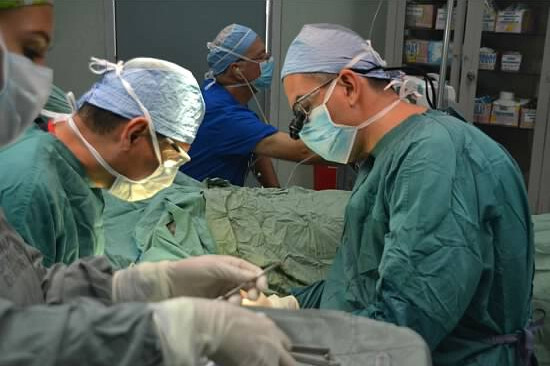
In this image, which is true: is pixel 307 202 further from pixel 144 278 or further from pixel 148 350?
pixel 148 350

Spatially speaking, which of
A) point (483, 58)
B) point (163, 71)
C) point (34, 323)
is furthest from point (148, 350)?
point (483, 58)

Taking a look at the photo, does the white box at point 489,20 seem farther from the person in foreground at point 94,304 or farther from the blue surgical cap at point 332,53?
the person in foreground at point 94,304

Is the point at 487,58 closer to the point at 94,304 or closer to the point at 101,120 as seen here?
the point at 101,120

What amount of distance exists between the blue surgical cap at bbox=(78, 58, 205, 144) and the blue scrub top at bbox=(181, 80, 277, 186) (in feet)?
3.78

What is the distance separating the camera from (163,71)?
1.49 m

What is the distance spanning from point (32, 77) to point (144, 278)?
492 mm

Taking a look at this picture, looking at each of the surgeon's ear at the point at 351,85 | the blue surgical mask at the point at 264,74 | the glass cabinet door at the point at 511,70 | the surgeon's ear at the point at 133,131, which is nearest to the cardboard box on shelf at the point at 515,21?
the glass cabinet door at the point at 511,70

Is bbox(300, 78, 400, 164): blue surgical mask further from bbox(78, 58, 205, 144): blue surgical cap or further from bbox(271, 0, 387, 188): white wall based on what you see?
bbox(271, 0, 387, 188): white wall

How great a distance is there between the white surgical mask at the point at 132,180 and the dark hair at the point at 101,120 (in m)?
0.04

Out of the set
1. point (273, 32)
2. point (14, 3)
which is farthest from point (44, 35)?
point (273, 32)

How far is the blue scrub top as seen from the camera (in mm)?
2713

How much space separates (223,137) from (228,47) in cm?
49

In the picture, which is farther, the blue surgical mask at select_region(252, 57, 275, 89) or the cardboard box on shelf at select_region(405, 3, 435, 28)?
the cardboard box on shelf at select_region(405, 3, 435, 28)

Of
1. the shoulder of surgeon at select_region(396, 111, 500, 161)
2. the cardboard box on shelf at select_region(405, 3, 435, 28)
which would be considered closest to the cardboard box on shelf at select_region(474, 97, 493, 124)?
the cardboard box on shelf at select_region(405, 3, 435, 28)
